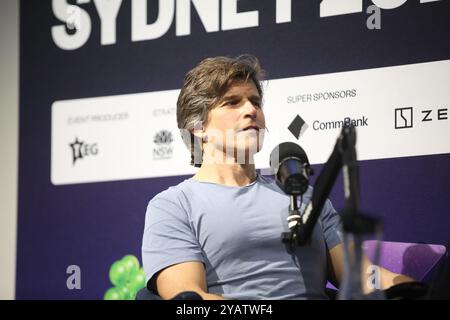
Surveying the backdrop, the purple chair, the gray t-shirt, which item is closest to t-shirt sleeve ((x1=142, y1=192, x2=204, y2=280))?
the gray t-shirt

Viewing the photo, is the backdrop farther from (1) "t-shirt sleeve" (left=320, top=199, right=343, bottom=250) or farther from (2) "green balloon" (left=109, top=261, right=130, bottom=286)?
(1) "t-shirt sleeve" (left=320, top=199, right=343, bottom=250)

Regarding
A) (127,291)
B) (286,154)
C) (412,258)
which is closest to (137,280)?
(127,291)

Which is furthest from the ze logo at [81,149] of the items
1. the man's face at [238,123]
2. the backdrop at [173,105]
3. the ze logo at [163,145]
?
the man's face at [238,123]

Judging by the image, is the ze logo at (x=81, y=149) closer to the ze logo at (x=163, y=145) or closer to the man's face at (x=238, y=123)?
the ze logo at (x=163, y=145)

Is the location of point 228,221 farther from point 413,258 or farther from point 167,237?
point 413,258

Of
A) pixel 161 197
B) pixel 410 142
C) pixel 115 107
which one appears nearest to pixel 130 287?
pixel 115 107

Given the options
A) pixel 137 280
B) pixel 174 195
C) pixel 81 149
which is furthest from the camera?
pixel 81 149

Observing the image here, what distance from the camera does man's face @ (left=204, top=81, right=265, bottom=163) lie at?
2428 mm

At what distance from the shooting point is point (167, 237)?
2.28 metres

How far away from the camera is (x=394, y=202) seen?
2949 millimetres

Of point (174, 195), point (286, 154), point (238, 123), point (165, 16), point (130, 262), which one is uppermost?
point (165, 16)

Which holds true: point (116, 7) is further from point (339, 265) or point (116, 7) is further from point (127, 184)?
point (339, 265)

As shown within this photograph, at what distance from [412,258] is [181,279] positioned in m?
0.83

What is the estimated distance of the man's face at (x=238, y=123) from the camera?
2.43m
